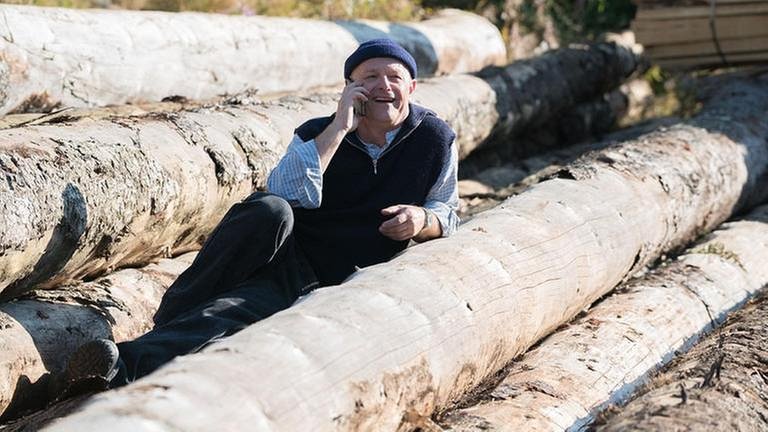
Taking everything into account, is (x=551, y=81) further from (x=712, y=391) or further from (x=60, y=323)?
(x=712, y=391)

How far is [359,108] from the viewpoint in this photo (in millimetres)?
4383

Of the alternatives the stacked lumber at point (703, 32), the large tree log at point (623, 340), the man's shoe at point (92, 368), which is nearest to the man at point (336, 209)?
the man's shoe at point (92, 368)

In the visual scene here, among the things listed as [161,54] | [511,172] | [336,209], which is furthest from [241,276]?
[511,172]

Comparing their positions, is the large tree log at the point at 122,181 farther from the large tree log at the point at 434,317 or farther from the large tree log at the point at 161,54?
the large tree log at the point at 434,317

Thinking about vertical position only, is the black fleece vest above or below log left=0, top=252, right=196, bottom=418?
above

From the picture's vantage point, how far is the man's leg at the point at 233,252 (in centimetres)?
408

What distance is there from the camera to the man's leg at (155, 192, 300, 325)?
4.08 metres

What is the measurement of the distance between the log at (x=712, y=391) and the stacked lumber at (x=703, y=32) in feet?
16.8

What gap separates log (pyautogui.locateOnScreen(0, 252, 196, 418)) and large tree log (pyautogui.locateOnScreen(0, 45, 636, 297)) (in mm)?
80

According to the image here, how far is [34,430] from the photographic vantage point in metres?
3.03

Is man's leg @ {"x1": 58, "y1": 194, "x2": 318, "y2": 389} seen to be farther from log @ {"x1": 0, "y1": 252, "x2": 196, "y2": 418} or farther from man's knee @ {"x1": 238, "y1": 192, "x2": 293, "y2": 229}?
log @ {"x1": 0, "y1": 252, "x2": 196, "y2": 418}

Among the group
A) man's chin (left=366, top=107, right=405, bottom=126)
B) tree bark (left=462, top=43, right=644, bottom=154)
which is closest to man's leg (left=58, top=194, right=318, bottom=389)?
man's chin (left=366, top=107, right=405, bottom=126)

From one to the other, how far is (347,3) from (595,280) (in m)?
6.10

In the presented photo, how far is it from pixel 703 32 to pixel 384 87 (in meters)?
5.42
